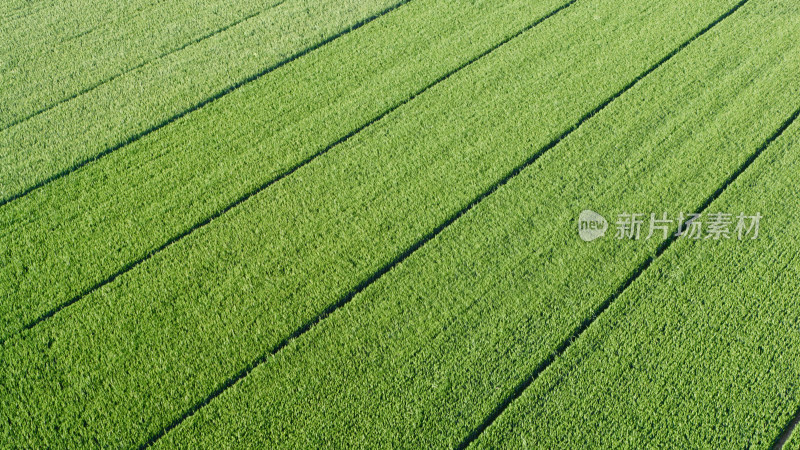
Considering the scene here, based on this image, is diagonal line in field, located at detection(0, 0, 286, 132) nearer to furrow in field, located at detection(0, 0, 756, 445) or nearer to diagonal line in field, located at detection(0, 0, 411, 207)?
diagonal line in field, located at detection(0, 0, 411, 207)

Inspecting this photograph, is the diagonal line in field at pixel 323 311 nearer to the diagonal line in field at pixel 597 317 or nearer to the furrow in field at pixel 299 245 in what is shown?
the furrow in field at pixel 299 245

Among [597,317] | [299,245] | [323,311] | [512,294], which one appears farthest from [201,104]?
[597,317]

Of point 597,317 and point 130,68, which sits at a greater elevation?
point 130,68

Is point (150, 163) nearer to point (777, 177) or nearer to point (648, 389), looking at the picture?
point (648, 389)

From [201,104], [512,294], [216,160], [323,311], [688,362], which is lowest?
[688,362]

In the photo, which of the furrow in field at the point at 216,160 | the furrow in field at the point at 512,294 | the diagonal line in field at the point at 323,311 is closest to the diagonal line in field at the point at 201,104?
the furrow in field at the point at 216,160

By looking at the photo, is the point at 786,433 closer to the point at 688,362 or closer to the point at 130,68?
the point at 688,362
